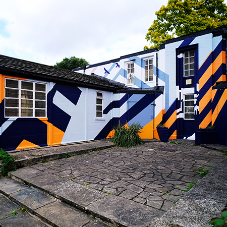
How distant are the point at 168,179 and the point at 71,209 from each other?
2.36 meters

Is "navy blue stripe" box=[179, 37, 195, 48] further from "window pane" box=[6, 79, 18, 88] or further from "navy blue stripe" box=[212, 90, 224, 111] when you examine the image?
"window pane" box=[6, 79, 18, 88]

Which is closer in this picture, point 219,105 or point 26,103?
point 26,103

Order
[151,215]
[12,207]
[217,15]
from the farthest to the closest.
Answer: [217,15] < [12,207] < [151,215]

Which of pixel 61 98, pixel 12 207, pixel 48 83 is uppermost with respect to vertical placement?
pixel 48 83

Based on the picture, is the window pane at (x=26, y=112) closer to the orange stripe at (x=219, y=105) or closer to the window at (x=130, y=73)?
the window at (x=130, y=73)

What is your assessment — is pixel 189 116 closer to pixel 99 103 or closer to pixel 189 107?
pixel 189 107

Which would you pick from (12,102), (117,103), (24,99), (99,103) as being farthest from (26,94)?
(117,103)

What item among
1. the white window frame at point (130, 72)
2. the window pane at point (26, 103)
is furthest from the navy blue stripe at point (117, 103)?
the window pane at point (26, 103)

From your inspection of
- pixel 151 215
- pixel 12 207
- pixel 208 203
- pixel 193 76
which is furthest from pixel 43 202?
pixel 193 76

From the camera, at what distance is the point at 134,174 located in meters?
4.54

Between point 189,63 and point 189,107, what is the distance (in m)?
2.76

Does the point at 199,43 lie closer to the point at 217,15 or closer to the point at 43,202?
the point at 217,15

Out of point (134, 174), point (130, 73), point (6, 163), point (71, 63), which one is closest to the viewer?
point (134, 174)

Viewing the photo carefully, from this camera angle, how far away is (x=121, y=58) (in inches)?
551
